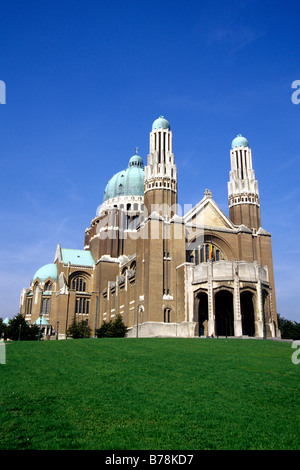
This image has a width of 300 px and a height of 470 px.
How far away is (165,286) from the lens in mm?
48094

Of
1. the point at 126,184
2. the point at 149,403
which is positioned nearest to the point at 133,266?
the point at 126,184

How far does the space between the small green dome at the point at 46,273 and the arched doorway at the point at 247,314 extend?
1317 inches

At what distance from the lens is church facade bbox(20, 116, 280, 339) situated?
45.2 meters

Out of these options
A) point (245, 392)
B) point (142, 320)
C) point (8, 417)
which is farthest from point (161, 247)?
point (8, 417)

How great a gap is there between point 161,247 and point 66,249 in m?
31.1

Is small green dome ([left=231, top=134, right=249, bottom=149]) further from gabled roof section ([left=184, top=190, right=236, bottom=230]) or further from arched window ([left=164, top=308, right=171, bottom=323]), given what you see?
arched window ([left=164, top=308, right=171, bottom=323])

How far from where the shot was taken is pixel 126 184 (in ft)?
258

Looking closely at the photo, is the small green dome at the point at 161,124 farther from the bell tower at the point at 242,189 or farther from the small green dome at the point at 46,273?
the small green dome at the point at 46,273

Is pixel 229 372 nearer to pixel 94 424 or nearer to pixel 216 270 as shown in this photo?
pixel 94 424

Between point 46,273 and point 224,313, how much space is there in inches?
1294

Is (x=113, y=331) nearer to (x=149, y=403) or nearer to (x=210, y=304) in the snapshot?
(x=210, y=304)

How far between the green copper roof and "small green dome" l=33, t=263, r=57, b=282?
245 centimetres

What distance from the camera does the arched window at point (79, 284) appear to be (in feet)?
230

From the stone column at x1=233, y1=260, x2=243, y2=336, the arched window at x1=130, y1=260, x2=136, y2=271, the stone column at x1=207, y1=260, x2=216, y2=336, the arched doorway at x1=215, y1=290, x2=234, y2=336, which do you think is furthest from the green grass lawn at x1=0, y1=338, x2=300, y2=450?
the arched window at x1=130, y1=260, x2=136, y2=271
